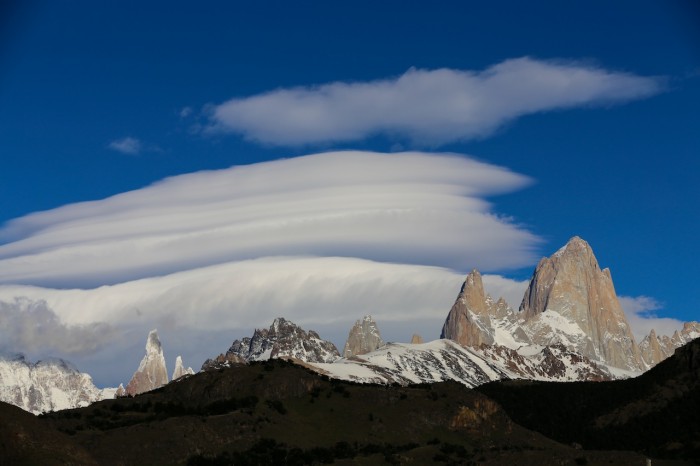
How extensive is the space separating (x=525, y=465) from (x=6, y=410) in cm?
9336

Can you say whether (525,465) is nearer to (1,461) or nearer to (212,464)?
(212,464)

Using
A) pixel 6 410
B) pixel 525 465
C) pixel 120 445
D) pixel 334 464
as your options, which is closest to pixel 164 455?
pixel 120 445

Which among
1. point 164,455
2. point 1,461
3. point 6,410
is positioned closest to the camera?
point 1,461

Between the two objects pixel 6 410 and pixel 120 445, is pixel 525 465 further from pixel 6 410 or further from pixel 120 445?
pixel 6 410

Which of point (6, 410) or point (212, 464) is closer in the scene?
point (6, 410)

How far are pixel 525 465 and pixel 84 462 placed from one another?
84.8m

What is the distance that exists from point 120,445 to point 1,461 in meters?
52.3

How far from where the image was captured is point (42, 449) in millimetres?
149000

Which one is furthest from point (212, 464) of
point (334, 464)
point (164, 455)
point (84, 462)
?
point (84, 462)

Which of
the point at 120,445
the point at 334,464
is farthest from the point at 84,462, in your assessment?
the point at 334,464

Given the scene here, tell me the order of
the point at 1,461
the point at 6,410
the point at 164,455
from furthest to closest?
1. the point at 164,455
2. the point at 6,410
3. the point at 1,461

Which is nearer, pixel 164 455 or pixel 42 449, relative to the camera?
pixel 42 449

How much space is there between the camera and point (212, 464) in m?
200

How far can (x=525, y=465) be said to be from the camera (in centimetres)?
19988
